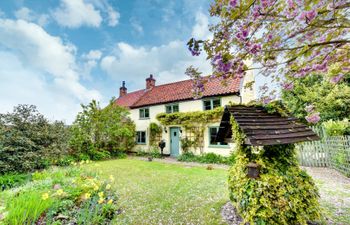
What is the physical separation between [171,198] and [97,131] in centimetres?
1190

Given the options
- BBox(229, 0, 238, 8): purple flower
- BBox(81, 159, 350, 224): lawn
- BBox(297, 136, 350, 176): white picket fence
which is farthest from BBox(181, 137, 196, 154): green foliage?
BBox(229, 0, 238, 8): purple flower

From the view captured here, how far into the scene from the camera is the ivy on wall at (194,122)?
13170 mm

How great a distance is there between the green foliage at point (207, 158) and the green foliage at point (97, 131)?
5.98 meters

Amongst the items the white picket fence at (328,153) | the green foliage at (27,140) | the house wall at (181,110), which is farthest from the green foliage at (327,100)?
the green foliage at (27,140)

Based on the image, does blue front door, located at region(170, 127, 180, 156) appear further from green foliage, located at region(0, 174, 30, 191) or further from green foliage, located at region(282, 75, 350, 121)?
green foliage, located at region(0, 174, 30, 191)

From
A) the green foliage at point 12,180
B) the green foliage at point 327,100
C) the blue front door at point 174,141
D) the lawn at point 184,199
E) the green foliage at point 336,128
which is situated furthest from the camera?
the blue front door at point 174,141

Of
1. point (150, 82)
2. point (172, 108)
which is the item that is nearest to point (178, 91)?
point (172, 108)

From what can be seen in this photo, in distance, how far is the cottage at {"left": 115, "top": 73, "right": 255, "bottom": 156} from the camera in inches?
507

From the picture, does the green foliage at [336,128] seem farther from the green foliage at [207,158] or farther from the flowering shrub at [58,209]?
the flowering shrub at [58,209]

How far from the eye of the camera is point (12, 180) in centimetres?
729

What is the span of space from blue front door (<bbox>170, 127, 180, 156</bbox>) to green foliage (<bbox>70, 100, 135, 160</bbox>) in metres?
4.12

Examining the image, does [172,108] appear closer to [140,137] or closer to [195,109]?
[195,109]

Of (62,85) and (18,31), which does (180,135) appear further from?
(18,31)

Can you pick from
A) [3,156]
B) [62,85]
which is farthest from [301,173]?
[62,85]
